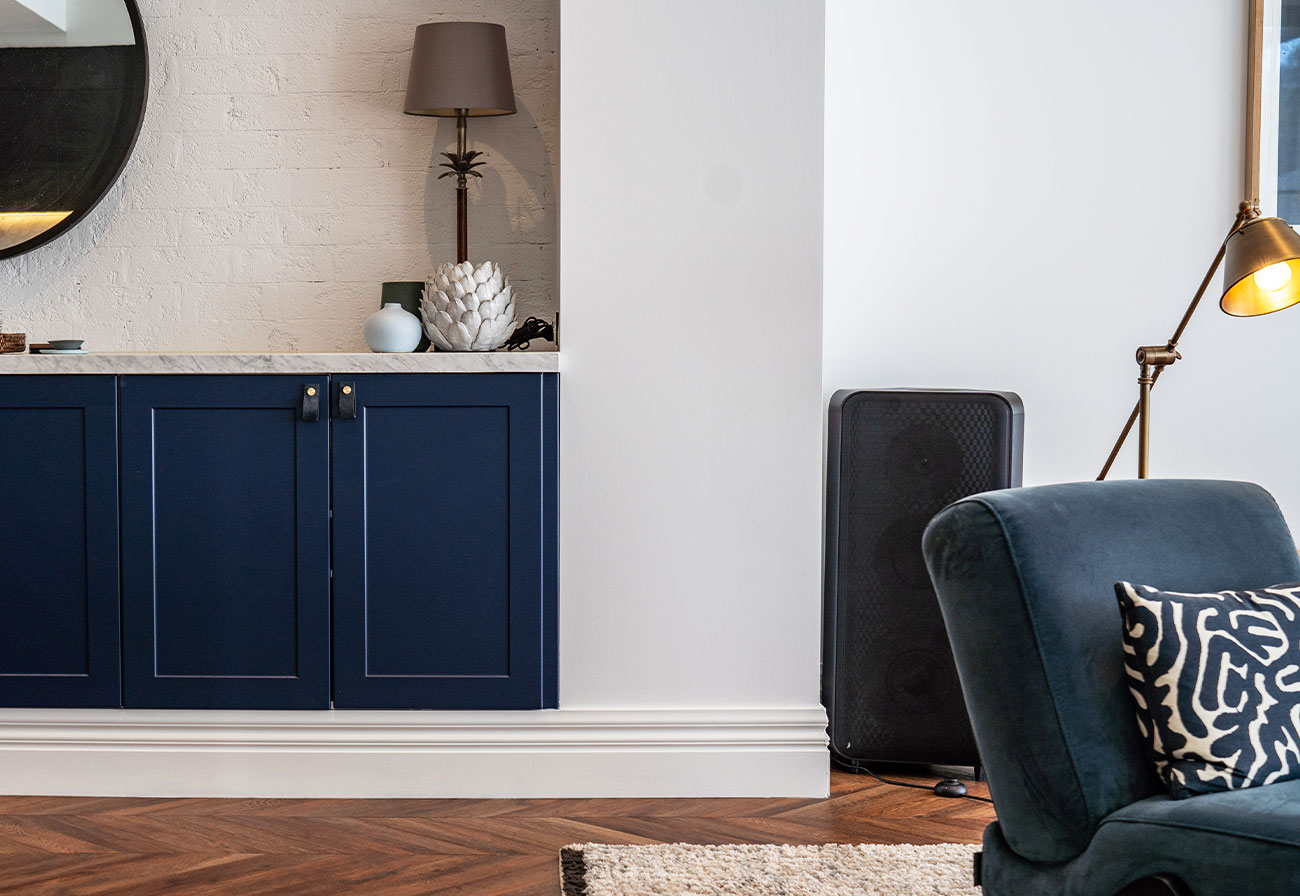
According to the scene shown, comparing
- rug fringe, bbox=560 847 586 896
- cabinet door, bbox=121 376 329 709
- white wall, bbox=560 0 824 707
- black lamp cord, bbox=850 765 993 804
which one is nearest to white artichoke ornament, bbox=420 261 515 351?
white wall, bbox=560 0 824 707

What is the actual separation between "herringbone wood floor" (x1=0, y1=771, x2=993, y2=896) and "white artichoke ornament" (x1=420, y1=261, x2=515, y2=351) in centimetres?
100

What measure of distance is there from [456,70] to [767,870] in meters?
1.84

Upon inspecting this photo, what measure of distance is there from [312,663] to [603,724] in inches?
25.3

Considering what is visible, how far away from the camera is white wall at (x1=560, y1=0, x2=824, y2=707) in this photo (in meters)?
2.33

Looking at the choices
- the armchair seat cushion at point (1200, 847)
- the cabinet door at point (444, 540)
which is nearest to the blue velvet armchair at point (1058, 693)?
the armchair seat cushion at point (1200, 847)

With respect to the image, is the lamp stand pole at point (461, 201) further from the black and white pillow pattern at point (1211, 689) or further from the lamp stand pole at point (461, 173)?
the black and white pillow pattern at point (1211, 689)

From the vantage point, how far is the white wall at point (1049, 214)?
2.76 m

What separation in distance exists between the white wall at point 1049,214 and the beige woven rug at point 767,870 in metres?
1.19

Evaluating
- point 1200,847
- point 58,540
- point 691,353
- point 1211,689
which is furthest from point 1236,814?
point 58,540

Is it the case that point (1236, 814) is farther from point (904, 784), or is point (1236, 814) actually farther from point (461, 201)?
point (461, 201)

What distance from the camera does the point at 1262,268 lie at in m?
1.75

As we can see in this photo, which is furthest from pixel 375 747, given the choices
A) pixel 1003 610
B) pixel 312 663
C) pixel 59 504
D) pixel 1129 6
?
pixel 1129 6

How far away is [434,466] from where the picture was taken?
2309 mm

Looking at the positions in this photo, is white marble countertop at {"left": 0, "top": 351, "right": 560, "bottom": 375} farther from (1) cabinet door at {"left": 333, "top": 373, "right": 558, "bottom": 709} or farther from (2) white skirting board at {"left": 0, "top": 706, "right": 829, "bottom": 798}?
Result: (2) white skirting board at {"left": 0, "top": 706, "right": 829, "bottom": 798}
